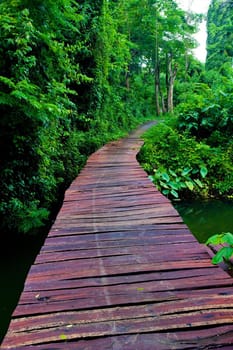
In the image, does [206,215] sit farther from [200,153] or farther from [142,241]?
[142,241]

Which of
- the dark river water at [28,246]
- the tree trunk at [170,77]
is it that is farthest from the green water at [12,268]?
the tree trunk at [170,77]

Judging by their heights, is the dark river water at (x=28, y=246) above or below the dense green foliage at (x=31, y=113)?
below

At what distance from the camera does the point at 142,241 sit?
112 inches

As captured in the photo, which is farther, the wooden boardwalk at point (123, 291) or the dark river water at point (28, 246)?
the dark river water at point (28, 246)

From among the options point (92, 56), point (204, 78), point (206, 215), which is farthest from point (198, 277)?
point (204, 78)

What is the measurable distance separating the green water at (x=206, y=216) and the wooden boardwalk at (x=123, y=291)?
303cm

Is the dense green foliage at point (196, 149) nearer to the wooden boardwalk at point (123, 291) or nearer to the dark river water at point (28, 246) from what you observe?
the dark river water at point (28, 246)

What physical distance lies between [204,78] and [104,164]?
939 inches

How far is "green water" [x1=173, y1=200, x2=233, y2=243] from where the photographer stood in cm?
619

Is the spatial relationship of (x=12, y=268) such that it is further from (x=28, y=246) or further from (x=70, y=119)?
(x=70, y=119)

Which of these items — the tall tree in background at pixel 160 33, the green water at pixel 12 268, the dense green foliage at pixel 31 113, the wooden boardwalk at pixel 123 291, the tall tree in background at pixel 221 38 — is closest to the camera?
the wooden boardwalk at pixel 123 291

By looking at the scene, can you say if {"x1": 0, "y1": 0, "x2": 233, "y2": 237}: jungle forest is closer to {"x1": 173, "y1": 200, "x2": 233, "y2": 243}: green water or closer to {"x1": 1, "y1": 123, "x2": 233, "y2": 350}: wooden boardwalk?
{"x1": 173, "y1": 200, "x2": 233, "y2": 243}: green water

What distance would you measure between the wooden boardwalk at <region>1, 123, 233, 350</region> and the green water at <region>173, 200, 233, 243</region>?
3027 millimetres

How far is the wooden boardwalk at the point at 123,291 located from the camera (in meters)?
1.59
